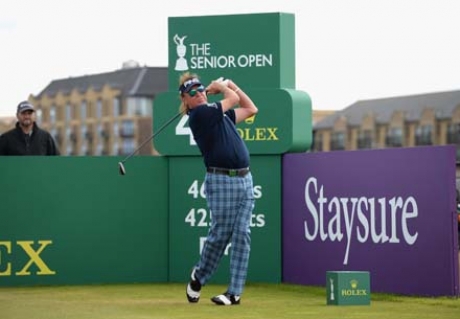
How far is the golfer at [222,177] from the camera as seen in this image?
1086 cm

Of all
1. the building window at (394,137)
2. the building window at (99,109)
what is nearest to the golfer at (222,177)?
the building window at (394,137)

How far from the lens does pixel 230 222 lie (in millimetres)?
11000

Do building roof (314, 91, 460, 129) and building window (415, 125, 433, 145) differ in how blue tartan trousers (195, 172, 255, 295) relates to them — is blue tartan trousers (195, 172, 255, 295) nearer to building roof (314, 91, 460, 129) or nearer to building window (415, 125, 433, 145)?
building roof (314, 91, 460, 129)

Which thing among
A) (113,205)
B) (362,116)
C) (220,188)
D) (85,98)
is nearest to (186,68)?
(113,205)

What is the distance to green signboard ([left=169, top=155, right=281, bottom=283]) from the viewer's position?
13633 millimetres

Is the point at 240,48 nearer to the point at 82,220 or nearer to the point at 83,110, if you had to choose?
the point at 82,220

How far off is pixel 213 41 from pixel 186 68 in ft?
1.18

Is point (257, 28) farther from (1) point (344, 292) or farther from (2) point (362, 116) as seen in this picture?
(2) point (362, 116)

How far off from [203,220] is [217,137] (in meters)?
3.09

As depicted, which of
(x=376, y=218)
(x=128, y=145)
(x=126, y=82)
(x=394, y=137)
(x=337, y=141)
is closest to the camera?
(x=376, y=218)

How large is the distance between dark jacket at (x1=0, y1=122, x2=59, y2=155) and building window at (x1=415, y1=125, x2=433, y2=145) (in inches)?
3466

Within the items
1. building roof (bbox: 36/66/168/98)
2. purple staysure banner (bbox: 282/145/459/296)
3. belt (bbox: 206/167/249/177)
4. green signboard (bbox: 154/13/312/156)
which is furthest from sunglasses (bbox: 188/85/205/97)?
building roof (bbox: 36/66/168/98)

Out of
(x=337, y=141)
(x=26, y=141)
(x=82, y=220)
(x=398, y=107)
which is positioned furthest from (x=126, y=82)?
(x=82, y=220)

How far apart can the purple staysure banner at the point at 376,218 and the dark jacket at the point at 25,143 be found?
226cm
